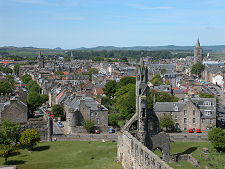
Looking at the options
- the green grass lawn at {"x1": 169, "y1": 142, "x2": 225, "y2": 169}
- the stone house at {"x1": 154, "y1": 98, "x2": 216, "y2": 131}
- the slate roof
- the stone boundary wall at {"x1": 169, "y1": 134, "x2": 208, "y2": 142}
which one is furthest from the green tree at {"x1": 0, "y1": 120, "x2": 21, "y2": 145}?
the stone house at {"x1": 154, "y1": 98, "x2": 216, "y2": 131}

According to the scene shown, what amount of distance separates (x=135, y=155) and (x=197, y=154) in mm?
14743

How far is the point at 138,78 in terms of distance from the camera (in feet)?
143

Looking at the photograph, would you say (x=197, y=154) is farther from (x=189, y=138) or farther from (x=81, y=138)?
(x=81, y=138)

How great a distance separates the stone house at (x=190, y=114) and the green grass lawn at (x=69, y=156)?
1610 cm

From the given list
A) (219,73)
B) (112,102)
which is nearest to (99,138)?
(112,102)

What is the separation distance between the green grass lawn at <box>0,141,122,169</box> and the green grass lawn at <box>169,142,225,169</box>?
882 centimetres

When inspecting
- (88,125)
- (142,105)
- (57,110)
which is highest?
(142,105)

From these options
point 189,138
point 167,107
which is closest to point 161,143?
point 189,138

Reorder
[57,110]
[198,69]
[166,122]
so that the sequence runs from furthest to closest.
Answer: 1. [198,69]
2. [57,110]
3. [166,122]

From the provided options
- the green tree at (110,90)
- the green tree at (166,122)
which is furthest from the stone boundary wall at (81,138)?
the green tree at (110,90)

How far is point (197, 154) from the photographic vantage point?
150ft

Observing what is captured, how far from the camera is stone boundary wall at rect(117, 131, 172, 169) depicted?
2922 centimetres

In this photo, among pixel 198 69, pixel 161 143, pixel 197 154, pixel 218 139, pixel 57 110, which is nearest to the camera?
pixel 161 143

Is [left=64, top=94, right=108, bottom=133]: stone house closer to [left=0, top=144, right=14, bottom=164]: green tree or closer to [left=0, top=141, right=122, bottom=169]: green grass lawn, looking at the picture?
[left=0, top=141, right=122, bottom=169]: green grass lawn
